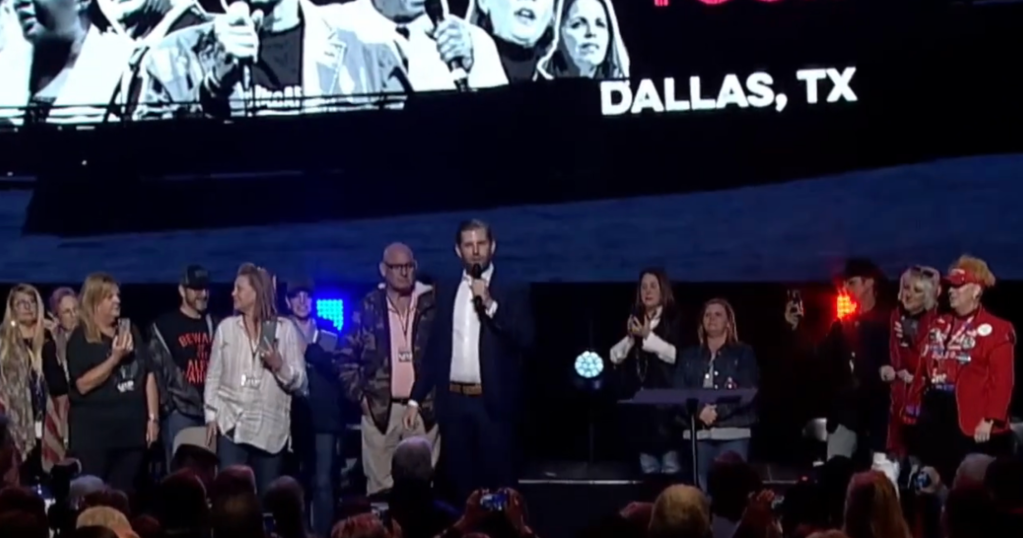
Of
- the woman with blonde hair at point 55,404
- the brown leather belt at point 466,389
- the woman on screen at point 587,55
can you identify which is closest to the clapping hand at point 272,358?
the brown leather belt at point 466,389

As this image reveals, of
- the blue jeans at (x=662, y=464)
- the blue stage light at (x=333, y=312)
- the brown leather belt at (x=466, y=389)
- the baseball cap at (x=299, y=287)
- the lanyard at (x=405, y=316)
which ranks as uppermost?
the baseball cap at (x=299, y=287)

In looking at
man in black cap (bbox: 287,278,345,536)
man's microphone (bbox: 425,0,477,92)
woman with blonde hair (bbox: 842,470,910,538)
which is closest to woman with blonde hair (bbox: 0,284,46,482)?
man in black cap (bbox: 287,278,345,536)

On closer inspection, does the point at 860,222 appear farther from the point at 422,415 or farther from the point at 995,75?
the point at 422,415

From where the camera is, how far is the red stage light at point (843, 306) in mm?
7574

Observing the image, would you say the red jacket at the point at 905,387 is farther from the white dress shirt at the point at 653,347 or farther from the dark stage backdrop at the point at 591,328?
the dark stage backdrop at the point at 591,328

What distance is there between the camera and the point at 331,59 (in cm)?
859

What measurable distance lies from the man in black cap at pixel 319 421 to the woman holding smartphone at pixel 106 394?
765 millimetres

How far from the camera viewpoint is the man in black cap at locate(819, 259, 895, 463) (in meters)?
6.95

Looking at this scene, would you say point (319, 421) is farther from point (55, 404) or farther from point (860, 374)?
point (860, 374)

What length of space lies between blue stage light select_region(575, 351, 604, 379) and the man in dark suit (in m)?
1.48

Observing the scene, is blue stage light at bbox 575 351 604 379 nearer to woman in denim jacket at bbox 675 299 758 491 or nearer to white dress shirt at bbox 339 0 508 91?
woman in denim jacket at bbox 675 299 758 491

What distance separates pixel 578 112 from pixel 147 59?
7.92 ft

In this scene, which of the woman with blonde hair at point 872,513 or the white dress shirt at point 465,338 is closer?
the woman with blonde hair at point 872,513

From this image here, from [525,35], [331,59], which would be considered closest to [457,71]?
[525,35]
